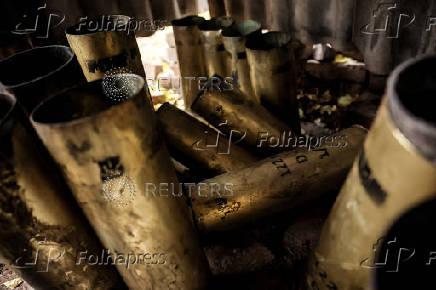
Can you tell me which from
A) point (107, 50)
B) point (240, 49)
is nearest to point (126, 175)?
point (107, 50)

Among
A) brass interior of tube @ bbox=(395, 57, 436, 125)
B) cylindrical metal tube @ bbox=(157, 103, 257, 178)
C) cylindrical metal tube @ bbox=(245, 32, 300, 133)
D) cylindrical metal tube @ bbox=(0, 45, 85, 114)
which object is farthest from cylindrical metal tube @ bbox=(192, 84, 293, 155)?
brass interior of tube @ bbox=(395, 57, 436, 125)

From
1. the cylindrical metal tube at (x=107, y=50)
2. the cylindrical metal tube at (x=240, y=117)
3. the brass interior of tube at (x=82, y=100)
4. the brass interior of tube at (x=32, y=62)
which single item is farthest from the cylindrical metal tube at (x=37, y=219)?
the cylindrical metal tube at (x=240, y=117)

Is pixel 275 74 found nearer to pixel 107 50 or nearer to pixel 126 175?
pixel 107 50

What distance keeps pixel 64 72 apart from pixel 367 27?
8.04ft

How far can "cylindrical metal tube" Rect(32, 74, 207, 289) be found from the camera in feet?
3.16

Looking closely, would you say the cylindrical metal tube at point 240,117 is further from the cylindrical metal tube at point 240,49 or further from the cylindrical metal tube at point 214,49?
the cylindrical metal tube at point 214,49

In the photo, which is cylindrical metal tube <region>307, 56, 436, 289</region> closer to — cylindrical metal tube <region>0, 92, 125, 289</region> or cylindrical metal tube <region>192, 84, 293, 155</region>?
cylindrical metal tube <region>0, 92, 125, 289</region>

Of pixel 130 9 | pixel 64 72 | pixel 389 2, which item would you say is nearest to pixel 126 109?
pixel 64 72

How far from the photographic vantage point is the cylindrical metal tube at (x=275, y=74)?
2.37 meters

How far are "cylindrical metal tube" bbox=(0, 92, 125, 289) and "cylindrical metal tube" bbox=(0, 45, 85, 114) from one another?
220mm

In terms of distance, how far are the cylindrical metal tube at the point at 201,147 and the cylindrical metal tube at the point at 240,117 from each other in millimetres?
104

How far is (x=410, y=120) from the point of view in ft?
2.31

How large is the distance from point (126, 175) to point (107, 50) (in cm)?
138

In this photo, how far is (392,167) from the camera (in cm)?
81
